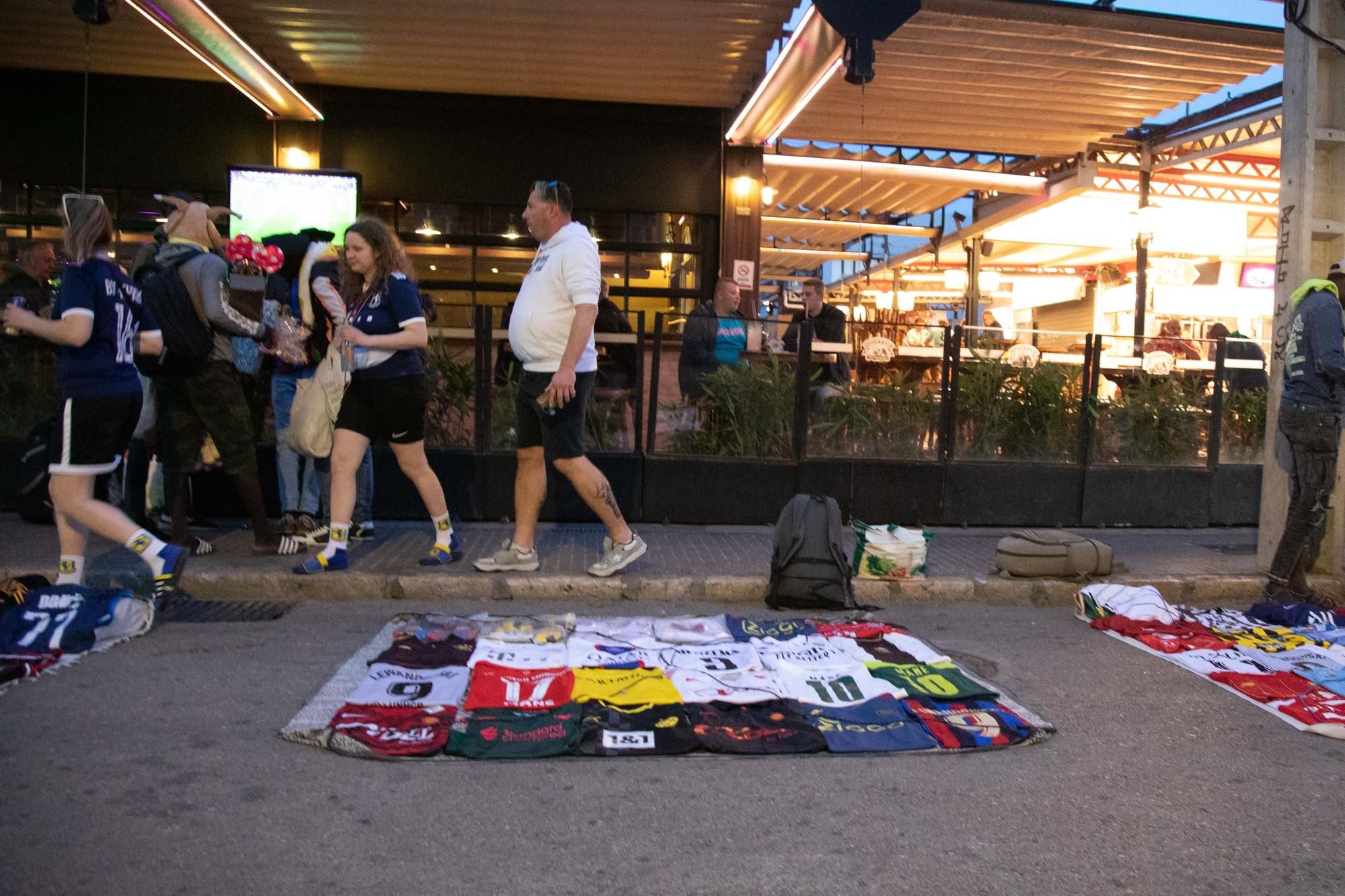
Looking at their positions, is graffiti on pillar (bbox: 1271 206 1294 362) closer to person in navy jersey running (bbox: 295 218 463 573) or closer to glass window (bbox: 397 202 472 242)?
person in navy jersey running (bbox: 295 218 463 573)

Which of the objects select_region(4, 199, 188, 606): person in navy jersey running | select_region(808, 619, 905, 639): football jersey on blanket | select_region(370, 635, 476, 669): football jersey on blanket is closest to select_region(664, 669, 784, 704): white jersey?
select_region(808, 619, 905, 639): football jersey on blanket

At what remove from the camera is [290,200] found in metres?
10.6

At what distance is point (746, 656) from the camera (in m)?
4.48

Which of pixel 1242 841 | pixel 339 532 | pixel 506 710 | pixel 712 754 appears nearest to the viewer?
pixel 1242 841

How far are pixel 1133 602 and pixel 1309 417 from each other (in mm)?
1717

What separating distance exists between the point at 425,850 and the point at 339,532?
3.48 m

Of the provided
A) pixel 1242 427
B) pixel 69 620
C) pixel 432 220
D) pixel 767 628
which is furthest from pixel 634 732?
pixel 432 220

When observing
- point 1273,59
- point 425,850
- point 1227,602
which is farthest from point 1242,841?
point 1273,59

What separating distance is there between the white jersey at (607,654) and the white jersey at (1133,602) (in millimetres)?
2760

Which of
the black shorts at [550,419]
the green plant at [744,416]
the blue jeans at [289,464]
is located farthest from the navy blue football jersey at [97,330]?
the green plant at [744,416]

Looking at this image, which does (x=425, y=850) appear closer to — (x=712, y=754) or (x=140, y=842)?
(x=140, y=842)

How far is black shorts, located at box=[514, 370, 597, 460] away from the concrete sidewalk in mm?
833

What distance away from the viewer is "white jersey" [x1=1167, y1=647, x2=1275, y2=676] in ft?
15.2

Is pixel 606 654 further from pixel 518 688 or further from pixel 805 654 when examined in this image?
pixel 805 654
